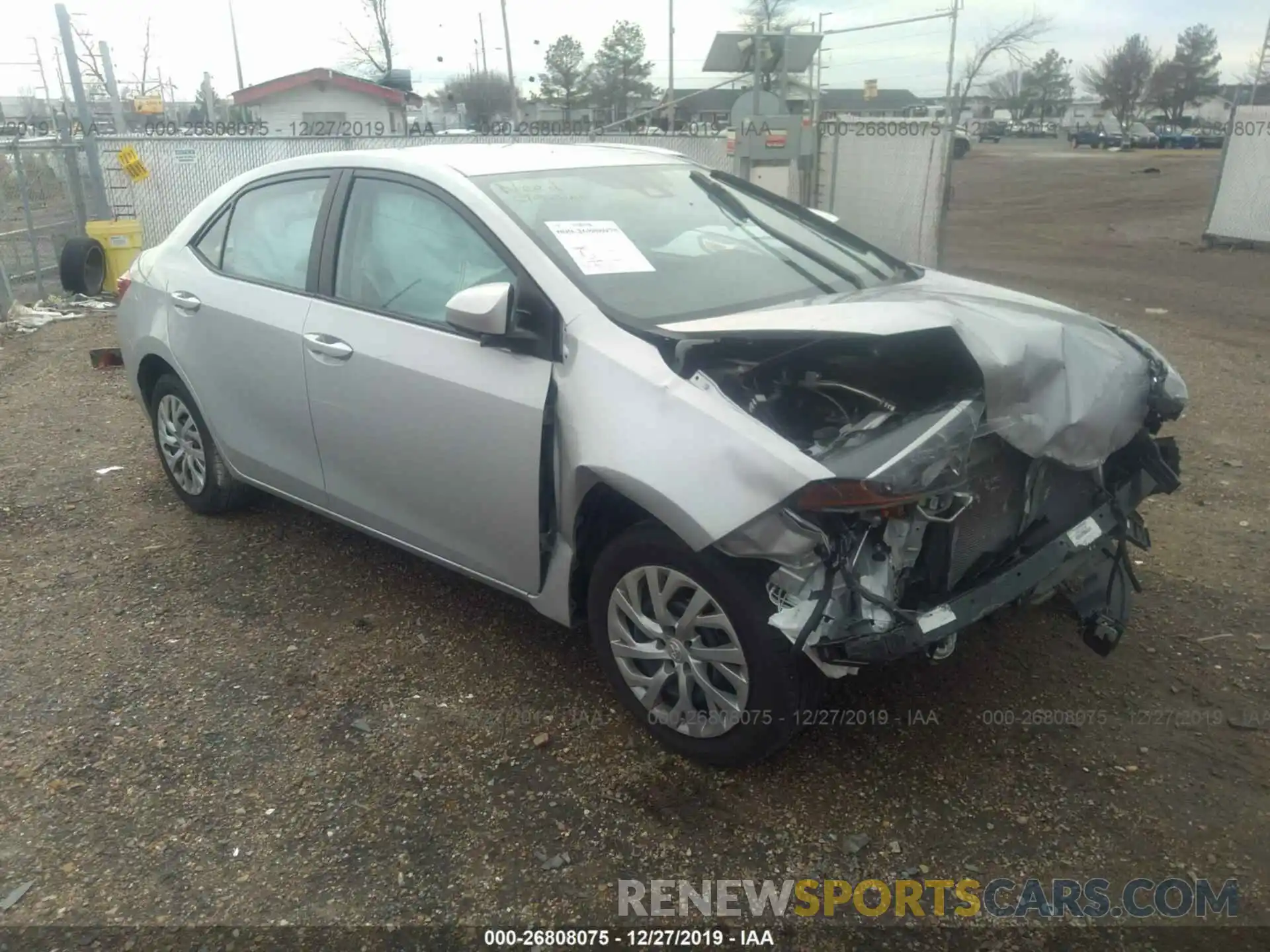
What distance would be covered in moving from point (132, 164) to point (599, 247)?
1132 cm

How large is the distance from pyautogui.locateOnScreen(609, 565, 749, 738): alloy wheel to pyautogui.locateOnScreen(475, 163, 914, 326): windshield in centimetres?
82

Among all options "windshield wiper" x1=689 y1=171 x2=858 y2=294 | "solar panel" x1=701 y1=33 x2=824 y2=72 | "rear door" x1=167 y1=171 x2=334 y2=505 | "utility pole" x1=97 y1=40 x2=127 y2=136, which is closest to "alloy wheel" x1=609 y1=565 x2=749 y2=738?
"windshield wiper" x1=689 y1=171 x2=858 y2=294

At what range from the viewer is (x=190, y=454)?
4.82m

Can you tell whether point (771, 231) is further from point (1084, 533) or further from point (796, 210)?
point (1084, 533)

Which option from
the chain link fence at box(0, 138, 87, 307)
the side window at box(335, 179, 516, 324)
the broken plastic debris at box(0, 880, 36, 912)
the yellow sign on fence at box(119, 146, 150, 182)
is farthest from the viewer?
the yellow sign on fence at box(119, 146, 150, 182)

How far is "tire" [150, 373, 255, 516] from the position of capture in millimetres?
4688

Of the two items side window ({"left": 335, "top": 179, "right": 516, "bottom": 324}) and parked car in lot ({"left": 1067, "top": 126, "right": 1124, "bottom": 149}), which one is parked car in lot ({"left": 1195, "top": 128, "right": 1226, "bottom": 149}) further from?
side window ({"left": 335, "top": 179, "right": 516, "bottom": 324})

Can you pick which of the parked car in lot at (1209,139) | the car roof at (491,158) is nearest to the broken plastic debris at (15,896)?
the car roof at (491,158)

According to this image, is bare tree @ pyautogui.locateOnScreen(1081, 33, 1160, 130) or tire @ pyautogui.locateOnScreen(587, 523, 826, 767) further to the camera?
bare tree @ pyautogui.locateOnScreen(1081, 33, 1160, 130)

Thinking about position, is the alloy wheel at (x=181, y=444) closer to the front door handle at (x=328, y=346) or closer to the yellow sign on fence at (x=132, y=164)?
the front door handle at (x=328, y=346)

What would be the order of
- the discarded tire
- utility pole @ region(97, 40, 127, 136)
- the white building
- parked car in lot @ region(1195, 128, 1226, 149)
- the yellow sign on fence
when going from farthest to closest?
parked car in lot @ region(1195, 128, 1226, 149)
the white building
utility pole @ region(97, 40, 127, 136)
the yellow sign on fence
the discarded tire

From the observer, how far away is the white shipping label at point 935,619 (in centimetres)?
257

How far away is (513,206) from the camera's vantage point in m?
3.33

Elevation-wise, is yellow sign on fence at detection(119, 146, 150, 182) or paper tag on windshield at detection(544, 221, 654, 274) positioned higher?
paper tag on windshield at detection(544, 221, 654, 274)
